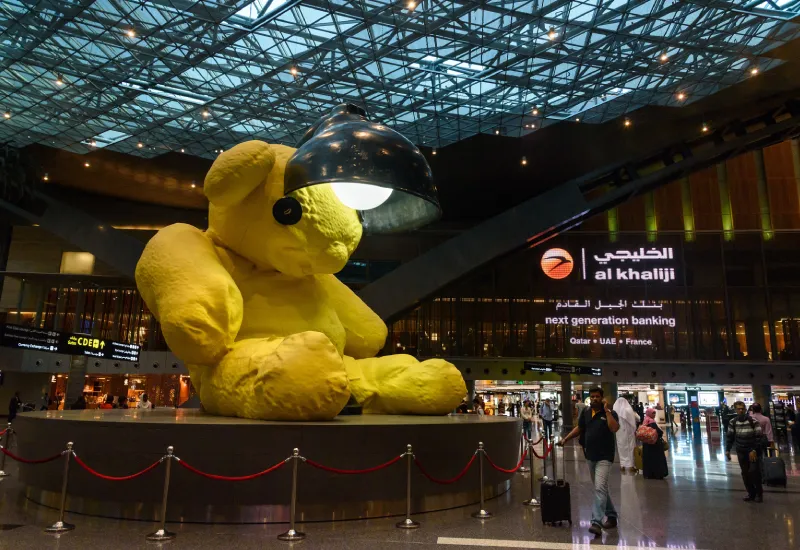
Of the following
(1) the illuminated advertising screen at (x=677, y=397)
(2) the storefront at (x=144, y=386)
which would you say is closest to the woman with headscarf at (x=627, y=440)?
(1) the illuminated advertising screen at (x=677, y=397)

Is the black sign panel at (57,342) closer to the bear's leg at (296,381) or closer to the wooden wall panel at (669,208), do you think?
the bear's leg at (296,381)

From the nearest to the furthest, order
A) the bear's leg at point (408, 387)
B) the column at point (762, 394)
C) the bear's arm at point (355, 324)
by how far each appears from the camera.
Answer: the bear's leg at point (408, 387)
the bear's arm at point (355, 324)
the column at point (762, 394)

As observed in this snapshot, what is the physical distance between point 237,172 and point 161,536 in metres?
3.02

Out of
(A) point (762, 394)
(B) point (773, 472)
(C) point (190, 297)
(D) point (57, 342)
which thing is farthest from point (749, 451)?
(A) point (762, 394)

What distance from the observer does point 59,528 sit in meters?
4.03

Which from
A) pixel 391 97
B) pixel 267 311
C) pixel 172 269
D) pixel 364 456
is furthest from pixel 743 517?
pixel 391 97

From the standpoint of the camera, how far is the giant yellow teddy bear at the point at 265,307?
4566 millimetres

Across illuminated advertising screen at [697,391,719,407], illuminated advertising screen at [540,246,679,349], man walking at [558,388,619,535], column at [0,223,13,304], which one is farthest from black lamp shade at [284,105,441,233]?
illuminated advertising screen at [697,391,719,407]

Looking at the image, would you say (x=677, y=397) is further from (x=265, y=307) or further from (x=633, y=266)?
(x=265, y=307)

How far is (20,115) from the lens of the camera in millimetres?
18500

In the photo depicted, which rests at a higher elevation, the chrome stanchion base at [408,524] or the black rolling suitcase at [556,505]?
the black rolling suitcase at [556,505]

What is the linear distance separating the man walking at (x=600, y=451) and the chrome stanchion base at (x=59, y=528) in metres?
3.95

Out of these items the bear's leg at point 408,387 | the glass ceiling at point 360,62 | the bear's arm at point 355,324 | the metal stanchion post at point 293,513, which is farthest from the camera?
the glass ceiling at point 360,62

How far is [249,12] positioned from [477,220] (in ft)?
54.1
